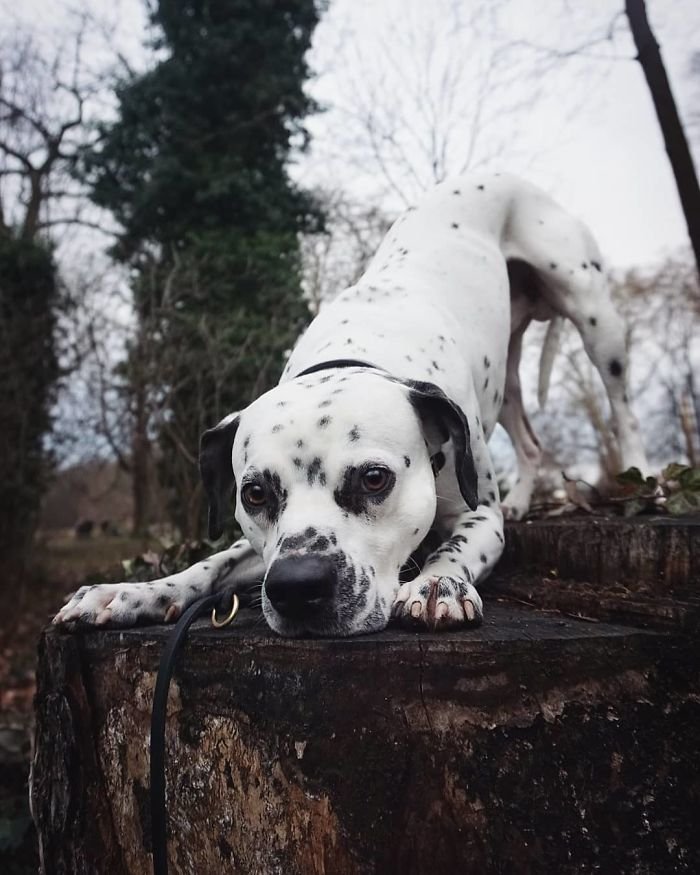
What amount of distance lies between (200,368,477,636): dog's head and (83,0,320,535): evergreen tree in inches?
319

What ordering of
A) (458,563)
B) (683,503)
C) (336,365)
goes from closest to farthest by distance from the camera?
(458,563) < (336,365) < (683,503)

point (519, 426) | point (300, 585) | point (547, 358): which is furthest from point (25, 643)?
point (300, 585)

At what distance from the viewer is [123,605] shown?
6.66 ft

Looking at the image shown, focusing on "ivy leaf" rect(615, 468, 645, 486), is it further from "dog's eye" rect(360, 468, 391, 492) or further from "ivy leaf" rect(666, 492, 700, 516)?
"dog's eye" rect(360, 468, 391, 492)

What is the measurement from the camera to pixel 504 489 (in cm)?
866

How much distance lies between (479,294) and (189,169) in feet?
35.0

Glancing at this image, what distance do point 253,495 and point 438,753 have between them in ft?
3.30

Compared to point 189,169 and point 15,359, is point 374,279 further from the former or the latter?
point 189,169

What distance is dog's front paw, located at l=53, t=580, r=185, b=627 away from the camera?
1951 mm

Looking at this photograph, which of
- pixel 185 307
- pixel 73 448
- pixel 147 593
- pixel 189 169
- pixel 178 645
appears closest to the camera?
pixel 178 645

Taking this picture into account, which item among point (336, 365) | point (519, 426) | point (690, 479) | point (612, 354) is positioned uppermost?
point (612, 354)

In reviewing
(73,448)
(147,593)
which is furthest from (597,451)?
(147,593)

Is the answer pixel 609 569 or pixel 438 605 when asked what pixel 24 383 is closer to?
pixel 609 569

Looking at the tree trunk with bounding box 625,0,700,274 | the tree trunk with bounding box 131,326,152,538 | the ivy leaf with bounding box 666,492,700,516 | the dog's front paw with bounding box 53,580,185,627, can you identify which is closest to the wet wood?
the ivy leaf with bounding box 666,492,700,516
